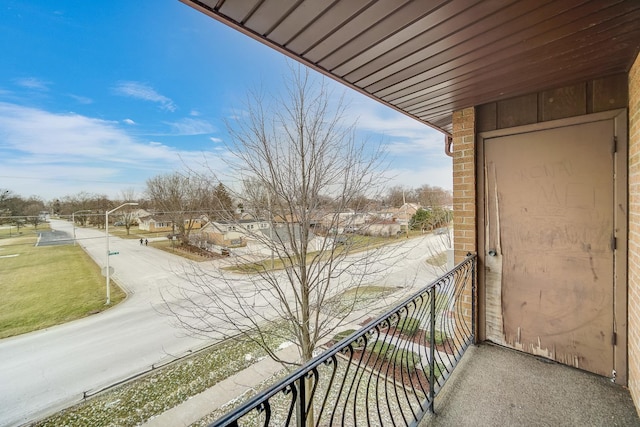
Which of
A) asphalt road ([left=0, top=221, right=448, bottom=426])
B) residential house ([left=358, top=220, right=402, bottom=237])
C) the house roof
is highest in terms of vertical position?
the house roof

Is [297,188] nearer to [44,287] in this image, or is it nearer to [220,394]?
[220,394]

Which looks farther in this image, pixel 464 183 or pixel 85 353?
pixel 85 353

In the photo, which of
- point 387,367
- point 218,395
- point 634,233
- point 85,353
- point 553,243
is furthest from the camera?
point 85,353

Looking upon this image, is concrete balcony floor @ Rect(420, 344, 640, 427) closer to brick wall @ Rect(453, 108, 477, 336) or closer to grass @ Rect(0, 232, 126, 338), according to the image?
brick wall @ Rect(453, 108, 477, 336)

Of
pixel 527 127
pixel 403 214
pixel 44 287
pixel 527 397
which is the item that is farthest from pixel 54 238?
pixel 527 127

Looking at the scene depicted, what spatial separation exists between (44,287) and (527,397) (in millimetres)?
17595

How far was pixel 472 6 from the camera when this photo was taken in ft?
3.78

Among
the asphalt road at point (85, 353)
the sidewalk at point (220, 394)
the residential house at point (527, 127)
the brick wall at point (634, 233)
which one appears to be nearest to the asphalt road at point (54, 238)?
the asphalt road at point (85, 353)

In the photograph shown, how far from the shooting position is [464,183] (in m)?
2.58

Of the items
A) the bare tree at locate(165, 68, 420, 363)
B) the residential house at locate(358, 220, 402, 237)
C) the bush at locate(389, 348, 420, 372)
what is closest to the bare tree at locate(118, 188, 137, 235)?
the bare tree at locate(165, 68, 420, 363)

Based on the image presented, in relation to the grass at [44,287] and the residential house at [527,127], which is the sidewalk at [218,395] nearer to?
the residential house at [527,127]

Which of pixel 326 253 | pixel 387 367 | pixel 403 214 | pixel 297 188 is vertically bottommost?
pixel 387 367

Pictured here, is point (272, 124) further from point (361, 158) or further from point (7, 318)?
point (7, 318)

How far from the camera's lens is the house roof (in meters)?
1.18
